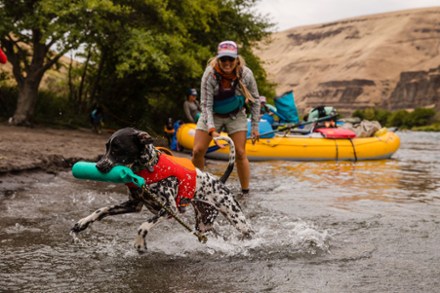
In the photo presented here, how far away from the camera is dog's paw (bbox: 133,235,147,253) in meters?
4.74

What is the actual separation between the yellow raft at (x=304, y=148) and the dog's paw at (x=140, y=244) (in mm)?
10054

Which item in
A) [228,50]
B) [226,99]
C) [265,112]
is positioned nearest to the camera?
[228,50]

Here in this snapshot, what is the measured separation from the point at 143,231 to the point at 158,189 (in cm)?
39

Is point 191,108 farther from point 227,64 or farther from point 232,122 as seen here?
point 227,64

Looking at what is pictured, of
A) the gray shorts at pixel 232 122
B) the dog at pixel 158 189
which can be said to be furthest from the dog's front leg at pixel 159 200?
the gray shorts at pixel 232 122

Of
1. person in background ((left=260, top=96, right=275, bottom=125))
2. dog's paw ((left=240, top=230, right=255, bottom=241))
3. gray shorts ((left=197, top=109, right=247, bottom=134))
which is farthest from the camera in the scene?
person in background ((left=260, top=96, right=275, bottom=125))

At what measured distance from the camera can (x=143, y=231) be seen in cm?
470

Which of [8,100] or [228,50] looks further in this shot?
[8,100]

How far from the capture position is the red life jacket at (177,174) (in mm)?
4734

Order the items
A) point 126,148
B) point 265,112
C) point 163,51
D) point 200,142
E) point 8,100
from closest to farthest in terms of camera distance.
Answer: point 126,148, point 200,142, point 265,112, point 163,51, point 8,100

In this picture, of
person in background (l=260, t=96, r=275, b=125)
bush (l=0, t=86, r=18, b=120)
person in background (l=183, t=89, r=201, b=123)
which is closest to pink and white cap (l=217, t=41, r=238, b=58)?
person in background (l=260, t=96, r=275, b=125)

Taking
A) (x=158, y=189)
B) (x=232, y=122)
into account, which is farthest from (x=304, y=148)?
(x=158, y=189)

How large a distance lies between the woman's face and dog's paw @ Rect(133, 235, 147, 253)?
3173 millimetres

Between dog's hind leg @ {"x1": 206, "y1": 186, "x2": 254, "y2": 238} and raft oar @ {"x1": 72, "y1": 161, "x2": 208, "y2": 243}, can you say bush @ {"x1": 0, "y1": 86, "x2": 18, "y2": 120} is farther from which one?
raft oar @ {"x1": 72, "y1": 161, "x2": 208, "y2": 243}
